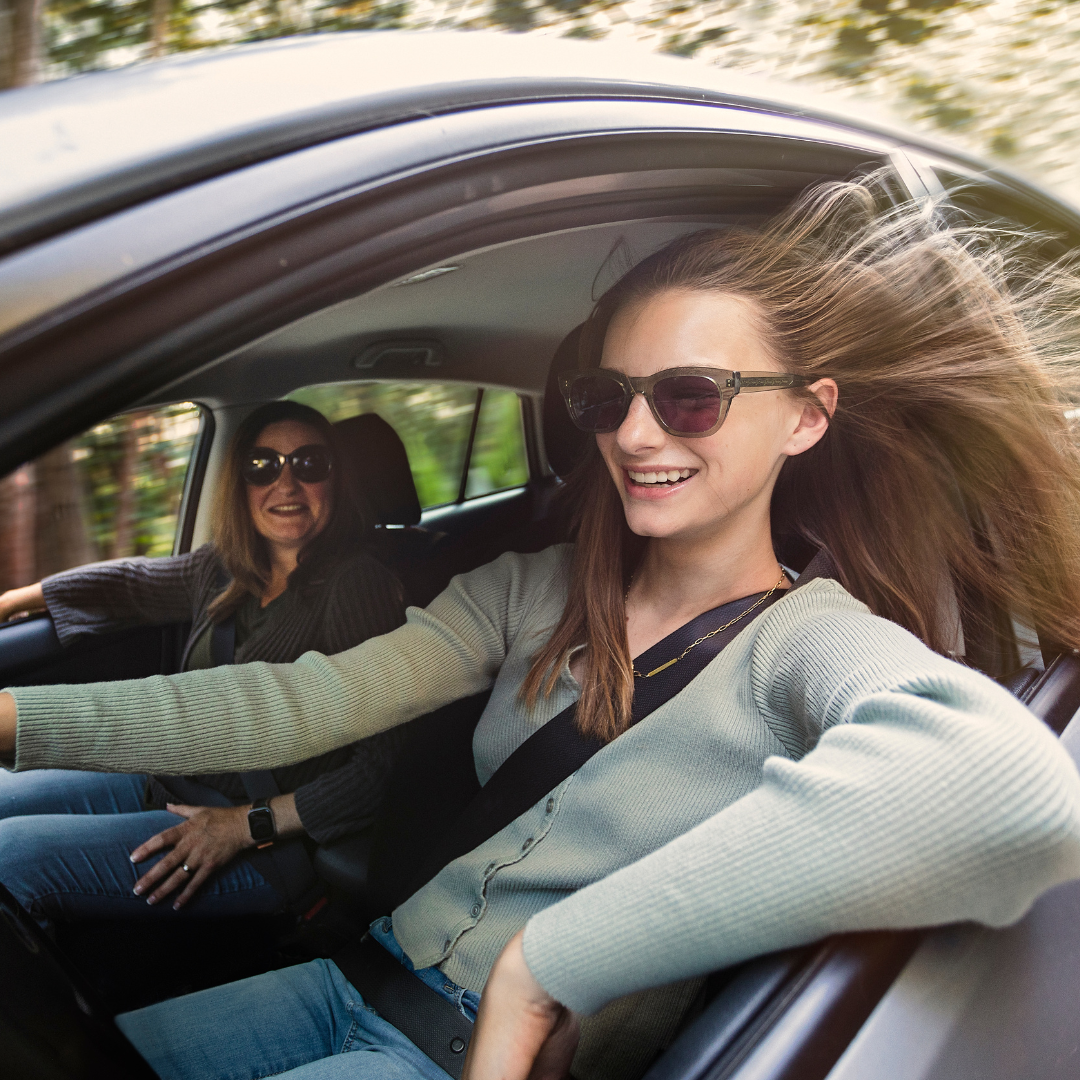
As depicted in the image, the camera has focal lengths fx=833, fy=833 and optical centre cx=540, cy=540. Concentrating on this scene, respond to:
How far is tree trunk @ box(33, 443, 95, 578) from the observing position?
78 cm

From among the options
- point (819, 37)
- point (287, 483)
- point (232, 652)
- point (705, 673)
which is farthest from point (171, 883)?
point (819, 37)

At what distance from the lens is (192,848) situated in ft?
5.47

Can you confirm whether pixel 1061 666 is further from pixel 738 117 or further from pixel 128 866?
pixel 128 866

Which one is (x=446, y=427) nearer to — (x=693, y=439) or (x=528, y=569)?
(x=528, y=569)

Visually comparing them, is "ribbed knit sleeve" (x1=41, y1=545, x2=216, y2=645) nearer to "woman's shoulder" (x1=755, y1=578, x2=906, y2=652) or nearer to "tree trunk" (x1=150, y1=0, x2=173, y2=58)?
"woman's shoulder" (x1=755, y1=578, x2=906, y2=652)

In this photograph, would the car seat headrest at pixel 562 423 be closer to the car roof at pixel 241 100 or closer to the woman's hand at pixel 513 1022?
the car roof at pixel 241 100

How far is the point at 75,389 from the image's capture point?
60 centimetres

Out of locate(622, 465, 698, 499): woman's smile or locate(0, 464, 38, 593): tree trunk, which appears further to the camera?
locate(622, 465, 698, 499): woman's smile

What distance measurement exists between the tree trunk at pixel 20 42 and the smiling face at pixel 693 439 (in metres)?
1.72

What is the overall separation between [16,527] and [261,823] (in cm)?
109

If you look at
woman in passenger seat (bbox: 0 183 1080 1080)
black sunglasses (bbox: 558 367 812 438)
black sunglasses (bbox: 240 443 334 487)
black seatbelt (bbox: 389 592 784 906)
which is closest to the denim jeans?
woman in passenger seat (bbox: 0 183 1080 1080)

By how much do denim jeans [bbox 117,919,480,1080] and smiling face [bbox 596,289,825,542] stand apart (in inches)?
29.4

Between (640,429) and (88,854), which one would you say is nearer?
(640,429)

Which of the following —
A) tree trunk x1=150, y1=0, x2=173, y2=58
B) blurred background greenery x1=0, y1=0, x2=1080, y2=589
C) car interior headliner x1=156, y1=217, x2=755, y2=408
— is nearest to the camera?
car interior headliner x1=156, y1=217, x2=755, y2=408
